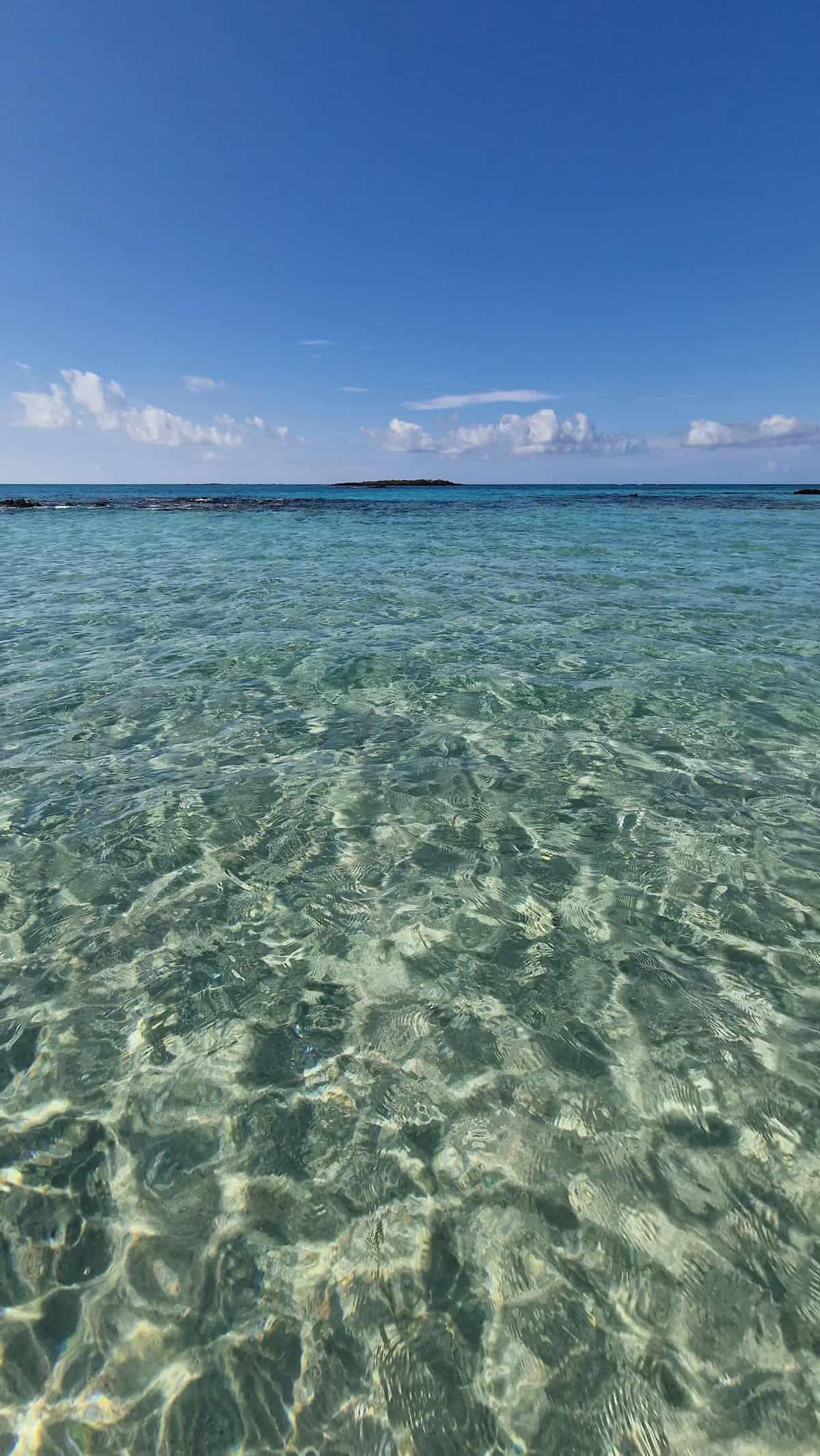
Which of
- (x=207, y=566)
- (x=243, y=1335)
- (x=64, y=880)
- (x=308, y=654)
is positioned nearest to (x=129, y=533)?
(x=207, y=566)

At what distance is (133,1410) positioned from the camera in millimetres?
2459

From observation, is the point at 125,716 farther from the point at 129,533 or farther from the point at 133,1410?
the point at 129,533

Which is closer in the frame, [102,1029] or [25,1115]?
[25,1115]

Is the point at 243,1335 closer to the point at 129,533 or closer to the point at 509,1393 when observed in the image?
the point at 509,1393

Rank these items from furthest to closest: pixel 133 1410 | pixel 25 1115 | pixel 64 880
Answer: pixel 64 880
pixel 25 1115
pixel 133 1410

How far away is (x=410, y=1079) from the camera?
373cm

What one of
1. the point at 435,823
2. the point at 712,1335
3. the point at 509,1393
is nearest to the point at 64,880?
the point at 435,823

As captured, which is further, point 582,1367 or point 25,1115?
point 25,1115

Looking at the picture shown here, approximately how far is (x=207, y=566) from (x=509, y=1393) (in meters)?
25.9

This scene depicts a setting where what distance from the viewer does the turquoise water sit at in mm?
2531

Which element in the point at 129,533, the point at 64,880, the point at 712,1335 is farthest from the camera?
the point at 129,533

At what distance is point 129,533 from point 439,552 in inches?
849

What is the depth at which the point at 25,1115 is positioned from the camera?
353 cm

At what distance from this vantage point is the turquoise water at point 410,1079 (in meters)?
2.53
